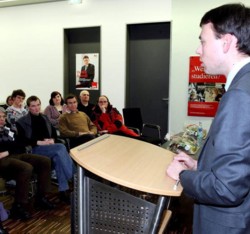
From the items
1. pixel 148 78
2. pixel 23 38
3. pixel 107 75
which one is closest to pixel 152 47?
pixel 148 78

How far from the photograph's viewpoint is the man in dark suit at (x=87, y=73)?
6.07 m

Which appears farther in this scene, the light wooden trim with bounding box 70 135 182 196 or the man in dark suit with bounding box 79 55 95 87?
the man in dark suit with bounding box 79 55 95 87

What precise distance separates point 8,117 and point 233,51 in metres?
3.82

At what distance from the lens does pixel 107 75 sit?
5.85 m

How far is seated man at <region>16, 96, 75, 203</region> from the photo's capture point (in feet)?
11.3

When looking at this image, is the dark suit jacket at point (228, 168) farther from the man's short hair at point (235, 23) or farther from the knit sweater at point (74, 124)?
the knit sweater at point (74, 124)

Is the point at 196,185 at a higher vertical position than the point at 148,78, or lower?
lower

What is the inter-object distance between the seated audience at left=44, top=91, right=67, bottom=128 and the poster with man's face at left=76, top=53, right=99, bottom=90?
956mm

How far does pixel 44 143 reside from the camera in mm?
3584

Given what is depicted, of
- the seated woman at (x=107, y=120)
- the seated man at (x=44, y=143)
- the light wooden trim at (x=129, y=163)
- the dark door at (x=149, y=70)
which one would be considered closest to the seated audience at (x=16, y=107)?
the seated man at (x=44, y=143)

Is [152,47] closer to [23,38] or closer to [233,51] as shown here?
[23,38]

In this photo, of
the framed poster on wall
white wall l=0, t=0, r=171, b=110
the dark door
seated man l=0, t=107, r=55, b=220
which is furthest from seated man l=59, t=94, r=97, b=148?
the framed poster on wall

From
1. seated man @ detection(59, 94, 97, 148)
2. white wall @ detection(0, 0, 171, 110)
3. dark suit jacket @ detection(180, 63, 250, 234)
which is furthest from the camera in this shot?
white wall @ detection(0, 0, 171, 110)

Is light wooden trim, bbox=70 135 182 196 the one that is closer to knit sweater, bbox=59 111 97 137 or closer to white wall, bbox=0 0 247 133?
knit sweater, bbox=59 111 97 137
